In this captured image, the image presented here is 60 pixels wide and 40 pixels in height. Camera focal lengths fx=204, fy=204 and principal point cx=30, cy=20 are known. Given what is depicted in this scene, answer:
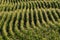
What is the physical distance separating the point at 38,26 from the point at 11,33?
333 centimetres

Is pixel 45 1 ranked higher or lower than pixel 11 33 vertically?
higher

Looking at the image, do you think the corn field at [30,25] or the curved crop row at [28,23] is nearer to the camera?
the corn field at [30,25]

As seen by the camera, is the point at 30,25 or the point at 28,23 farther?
the point at 28,23

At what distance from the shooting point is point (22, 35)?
67.8 ft

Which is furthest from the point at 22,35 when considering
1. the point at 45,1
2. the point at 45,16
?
the point at 45,1

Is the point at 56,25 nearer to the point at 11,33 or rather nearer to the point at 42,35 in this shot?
the point at 42,35

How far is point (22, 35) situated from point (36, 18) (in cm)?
557

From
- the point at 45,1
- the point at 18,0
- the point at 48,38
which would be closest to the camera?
the point at 48,38

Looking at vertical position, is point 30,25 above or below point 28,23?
below

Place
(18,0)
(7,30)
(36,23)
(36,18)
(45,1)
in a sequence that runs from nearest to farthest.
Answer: (7,30) → (36,23) → (36,18) → (45,1) → (18,0)

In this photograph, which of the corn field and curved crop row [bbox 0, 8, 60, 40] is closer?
the corn field

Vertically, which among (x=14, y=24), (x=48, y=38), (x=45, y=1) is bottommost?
(x=48, y=38)

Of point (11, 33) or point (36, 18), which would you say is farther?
point (36, 18)

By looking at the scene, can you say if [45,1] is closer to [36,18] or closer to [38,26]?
[36,18]
